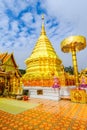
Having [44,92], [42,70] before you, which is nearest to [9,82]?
[42,70]

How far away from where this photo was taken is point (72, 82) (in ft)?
47.1

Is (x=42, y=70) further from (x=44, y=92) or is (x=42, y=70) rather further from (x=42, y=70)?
(x=44, y=92)

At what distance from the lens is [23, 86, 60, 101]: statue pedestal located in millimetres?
10810

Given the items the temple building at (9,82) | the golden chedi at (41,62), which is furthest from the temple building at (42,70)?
the temple building at (9,82)

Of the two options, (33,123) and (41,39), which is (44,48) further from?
(33,123)

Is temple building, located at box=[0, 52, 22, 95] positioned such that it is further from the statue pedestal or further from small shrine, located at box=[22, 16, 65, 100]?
the statue pedestal

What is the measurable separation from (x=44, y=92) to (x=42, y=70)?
5.18 m

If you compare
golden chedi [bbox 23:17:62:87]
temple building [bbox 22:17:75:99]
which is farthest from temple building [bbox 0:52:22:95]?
Result: golden chedi [bbox 23:17:62:87]

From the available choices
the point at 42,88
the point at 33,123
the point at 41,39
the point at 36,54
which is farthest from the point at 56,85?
the point at 41,39

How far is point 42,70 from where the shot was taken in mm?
16812

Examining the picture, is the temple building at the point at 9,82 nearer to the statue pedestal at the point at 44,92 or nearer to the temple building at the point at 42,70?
the temple building at the point at 42,70

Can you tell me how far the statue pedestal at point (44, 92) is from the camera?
426 inches

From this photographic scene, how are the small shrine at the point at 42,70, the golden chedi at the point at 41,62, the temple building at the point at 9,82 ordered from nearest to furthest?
the small shrine at the point at 42,70 → the temple building at the point at 9,82 → the golden chedi at the point at 41,62

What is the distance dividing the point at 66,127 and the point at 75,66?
6098mm
